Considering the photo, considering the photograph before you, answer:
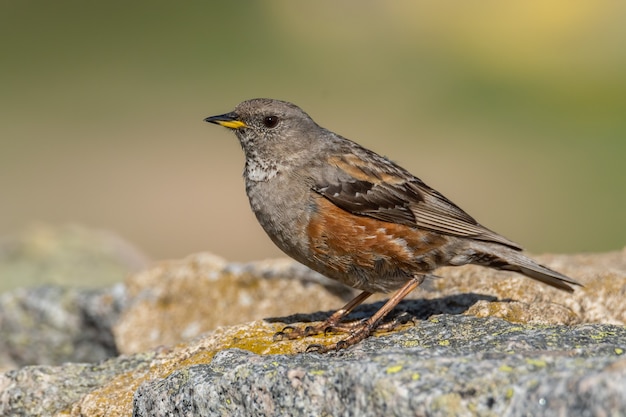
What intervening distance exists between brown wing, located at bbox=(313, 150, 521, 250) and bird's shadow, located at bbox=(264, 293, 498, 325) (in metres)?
0.52

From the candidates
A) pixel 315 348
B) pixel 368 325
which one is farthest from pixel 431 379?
pixel 368 325

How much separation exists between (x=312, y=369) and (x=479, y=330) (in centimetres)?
133

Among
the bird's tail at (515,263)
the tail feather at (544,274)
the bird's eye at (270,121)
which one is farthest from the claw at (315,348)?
the bird's eye at (270,121)

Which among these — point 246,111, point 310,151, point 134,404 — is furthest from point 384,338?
point 246,111

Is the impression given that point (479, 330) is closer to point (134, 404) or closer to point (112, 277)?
point (134, 404)

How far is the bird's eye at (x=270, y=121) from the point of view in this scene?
766 centimetres

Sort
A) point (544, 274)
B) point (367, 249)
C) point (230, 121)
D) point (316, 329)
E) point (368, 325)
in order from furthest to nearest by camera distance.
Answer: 1. point (230, 121)
2. point (544, 274)
3. point (367, 249)
4. point (316, 329)
5. point (368, 325)

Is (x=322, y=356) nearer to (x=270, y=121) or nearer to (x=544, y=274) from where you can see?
(x=544, y=274)

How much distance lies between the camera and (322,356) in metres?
5.24

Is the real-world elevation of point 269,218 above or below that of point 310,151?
below

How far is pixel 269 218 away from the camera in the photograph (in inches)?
273

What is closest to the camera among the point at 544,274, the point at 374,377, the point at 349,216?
the point at 374,377

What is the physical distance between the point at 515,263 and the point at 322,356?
241 centimetres

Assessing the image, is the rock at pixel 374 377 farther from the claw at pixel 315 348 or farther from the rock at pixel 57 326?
the rock at pixel 57 326
